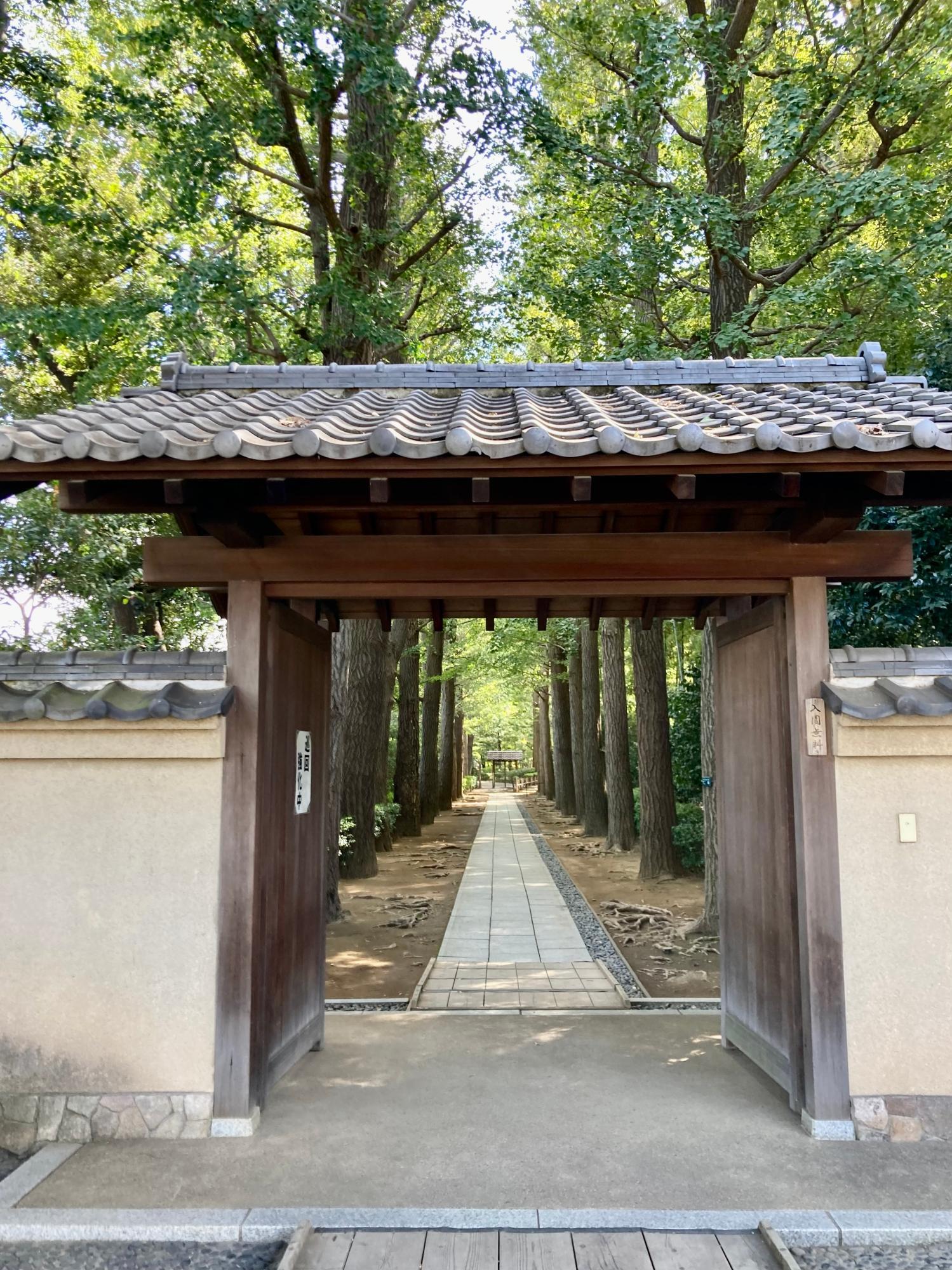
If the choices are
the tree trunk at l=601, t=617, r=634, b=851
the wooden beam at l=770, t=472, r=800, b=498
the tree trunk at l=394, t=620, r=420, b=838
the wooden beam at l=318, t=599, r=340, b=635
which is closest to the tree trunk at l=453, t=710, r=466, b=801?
the tree trunk at l=394, t=620, r=420, b=838

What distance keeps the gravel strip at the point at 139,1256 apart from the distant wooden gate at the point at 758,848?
2.79 metres

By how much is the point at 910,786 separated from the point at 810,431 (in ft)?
6.32

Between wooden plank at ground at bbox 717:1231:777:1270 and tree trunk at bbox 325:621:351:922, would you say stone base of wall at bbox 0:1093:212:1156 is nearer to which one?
wooden plank at ground at bbox 717:1231:777:1270

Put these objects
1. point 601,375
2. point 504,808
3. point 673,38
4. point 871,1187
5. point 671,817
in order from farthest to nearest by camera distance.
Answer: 1. point 504,808
2. point 671,817
3. point 673,38
4. point 601,375
5. point 871,1187

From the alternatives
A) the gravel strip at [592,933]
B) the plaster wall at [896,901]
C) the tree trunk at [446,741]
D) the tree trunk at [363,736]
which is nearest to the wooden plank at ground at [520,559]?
the plaster wall at [896,901]

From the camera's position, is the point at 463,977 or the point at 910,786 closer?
the point at 910,786

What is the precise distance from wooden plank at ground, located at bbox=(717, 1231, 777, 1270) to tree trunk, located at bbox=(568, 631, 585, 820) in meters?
18.2

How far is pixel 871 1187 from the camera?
145 inches

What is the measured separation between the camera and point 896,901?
14.2ft

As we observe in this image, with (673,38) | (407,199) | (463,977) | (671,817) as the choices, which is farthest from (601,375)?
(407,199)

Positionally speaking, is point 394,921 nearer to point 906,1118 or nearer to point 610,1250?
point 906,1118

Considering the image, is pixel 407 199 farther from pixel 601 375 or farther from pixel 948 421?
pixel 948 421

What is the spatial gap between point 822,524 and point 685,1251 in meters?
3.30

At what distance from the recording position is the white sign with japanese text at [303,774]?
17.4 ft
